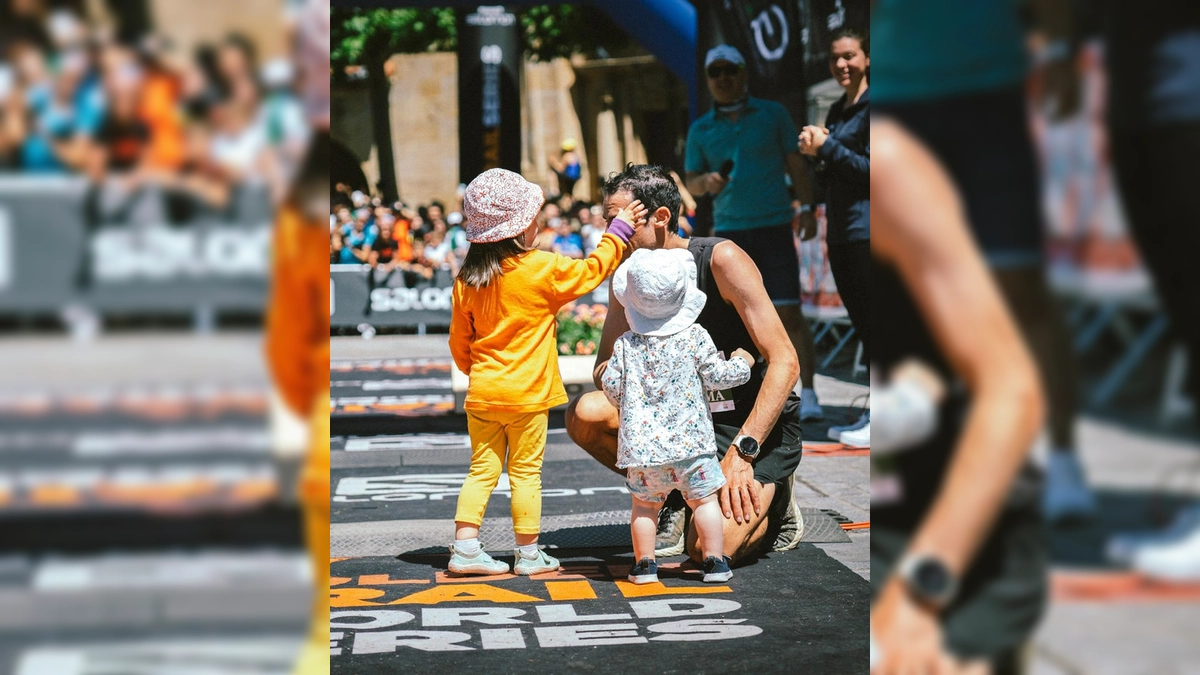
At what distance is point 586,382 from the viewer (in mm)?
9438

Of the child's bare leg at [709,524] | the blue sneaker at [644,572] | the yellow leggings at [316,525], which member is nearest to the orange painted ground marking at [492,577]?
the blue sneaker at [644,572]

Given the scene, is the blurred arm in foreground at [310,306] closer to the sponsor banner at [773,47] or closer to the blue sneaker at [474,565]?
the blue sneaker at [474,565]

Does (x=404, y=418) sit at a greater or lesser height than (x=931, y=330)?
lesser

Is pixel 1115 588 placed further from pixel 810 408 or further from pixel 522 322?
pixel 810 408

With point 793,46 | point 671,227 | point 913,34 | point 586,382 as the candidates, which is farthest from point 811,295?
point 913,34

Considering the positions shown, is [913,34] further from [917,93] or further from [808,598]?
[808,598]

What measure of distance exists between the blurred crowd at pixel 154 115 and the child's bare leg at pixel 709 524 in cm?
337

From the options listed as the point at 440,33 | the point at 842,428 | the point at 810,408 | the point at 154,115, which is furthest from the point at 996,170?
the point at 440,33

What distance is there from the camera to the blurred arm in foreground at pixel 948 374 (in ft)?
5.26

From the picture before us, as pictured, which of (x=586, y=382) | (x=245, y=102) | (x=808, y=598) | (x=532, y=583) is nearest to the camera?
(x=245, y=102)

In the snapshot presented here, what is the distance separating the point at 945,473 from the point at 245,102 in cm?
102

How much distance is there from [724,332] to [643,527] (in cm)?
86

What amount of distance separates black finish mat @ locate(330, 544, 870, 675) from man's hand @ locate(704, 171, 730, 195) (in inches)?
111

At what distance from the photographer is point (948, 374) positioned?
5.37 ft
